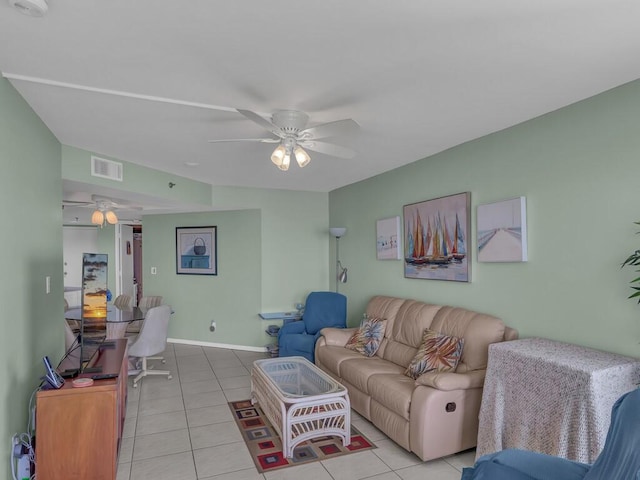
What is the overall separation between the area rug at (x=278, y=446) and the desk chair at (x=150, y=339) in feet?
5.07

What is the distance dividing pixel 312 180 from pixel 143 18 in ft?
11.9

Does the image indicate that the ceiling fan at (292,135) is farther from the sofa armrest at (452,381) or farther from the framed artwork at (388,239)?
the framed artwork at (388,239)

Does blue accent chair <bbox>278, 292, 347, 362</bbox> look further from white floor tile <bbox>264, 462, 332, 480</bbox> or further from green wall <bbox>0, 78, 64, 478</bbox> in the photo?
green wall <bbox>0, 78, 64, 478</bbox>

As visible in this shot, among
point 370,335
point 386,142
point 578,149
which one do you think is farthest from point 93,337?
point 578,149

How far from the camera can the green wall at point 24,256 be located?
2.17m

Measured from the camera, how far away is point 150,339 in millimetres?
4438

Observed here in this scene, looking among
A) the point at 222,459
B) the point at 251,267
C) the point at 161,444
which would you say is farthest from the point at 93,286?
the point at 251,267

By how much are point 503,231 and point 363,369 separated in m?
1.68

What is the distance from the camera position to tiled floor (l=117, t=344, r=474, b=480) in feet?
8.75

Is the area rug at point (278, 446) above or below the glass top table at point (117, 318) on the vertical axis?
below

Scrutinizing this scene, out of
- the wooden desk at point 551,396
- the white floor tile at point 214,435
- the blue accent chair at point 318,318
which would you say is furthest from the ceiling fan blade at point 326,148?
the blue accent chair at point 318,318

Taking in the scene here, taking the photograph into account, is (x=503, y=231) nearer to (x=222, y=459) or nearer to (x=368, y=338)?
(x=368, y=338)

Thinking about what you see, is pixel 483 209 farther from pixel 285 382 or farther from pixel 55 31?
pixel 55 31

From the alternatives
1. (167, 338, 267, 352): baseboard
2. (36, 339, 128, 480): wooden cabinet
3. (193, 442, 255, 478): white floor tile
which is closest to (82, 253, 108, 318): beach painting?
(36, 339, 128, 480): wooden cabinet
